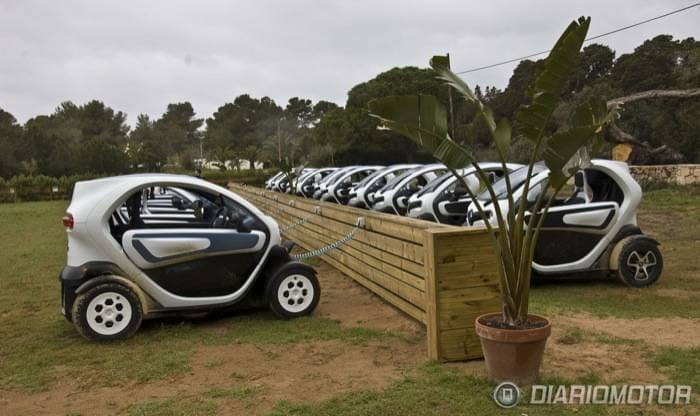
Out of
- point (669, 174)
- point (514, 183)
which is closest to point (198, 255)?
point (514, 183)

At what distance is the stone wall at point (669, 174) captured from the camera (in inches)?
861

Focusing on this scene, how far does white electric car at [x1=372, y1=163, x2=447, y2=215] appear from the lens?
14805mm

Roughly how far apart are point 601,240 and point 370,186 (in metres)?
9.06

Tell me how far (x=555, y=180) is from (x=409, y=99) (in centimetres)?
117

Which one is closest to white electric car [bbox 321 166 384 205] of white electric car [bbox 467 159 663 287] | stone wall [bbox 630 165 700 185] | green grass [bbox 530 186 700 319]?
green grass [bbox 530 186 700 319]

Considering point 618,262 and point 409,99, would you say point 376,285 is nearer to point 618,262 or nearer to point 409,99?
point 618,262

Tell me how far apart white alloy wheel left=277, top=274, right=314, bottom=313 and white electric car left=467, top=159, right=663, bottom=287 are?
266cm

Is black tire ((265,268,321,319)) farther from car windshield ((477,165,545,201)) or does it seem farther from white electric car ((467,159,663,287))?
car windshield ((477,165,545,201))

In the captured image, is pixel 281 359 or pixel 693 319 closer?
pixel 281 359

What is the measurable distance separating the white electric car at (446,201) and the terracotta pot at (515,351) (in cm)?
673

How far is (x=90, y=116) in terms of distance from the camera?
98.0m

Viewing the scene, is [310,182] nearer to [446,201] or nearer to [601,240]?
[446,201]

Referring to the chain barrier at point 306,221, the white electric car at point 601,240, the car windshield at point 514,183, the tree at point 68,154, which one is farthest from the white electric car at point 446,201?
the tree at point 68,154

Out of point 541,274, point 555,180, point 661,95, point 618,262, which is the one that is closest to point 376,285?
point 541,274
